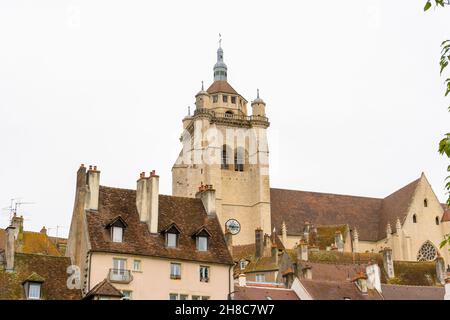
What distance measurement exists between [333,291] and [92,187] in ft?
54.1

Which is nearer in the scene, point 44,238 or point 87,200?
point 87,200

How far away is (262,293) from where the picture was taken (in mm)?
45312

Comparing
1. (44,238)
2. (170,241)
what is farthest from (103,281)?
(44,238)

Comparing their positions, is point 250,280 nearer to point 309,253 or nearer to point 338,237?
point 309,253

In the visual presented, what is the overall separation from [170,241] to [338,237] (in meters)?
41.6

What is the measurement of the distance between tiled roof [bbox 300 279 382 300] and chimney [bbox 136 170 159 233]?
1135cm

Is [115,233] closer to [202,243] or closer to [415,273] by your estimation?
[202,243]

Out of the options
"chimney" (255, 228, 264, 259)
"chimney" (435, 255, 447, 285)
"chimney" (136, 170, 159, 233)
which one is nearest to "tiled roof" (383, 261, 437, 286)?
"chimney" (435, 255, 447, 285)

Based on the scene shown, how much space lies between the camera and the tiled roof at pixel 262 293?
43612 mm

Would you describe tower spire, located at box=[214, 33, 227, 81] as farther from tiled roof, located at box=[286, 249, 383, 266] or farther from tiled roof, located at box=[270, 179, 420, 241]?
tiled roof, located at box=[286, 249, 383, 266]

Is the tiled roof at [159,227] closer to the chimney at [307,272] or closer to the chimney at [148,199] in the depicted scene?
the chimney at [148,199]

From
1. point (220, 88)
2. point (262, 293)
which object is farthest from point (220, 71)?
point (262, 293)

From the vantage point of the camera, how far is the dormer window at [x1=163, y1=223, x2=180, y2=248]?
39875 millimetres
